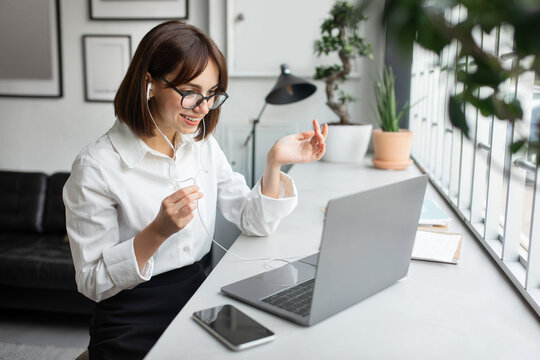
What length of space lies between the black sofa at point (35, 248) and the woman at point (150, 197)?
1366mm

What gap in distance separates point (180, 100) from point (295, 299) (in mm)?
592

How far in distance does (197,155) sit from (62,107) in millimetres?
2215

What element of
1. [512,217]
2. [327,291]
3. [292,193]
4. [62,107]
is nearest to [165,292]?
[292,193]

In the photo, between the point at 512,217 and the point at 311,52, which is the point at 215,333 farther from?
the point at 311,52

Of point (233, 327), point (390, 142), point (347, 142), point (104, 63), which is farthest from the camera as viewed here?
point (104, 63)

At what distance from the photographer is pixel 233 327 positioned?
0.90m

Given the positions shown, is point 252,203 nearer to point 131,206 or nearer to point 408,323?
point 131,206

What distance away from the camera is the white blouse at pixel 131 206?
3.98ft

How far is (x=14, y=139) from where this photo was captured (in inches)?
137

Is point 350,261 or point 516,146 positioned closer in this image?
point 516,146

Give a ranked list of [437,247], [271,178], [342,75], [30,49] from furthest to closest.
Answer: [30,49], [342,75], [271,178], [437,247]

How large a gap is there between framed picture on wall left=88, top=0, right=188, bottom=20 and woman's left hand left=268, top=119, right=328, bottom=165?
1.98 metres

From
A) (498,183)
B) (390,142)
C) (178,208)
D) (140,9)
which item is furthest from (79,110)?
(498,183)

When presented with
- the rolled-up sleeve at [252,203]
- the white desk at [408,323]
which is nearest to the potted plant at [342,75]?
the rolled-up sleeve at [252,203]
